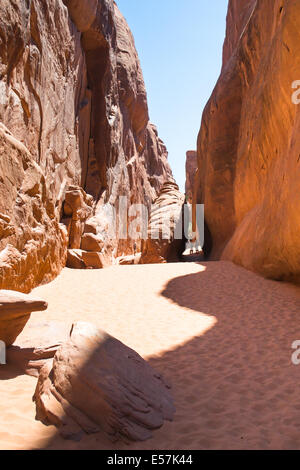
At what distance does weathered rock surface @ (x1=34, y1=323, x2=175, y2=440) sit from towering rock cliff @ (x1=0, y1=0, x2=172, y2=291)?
129 inches

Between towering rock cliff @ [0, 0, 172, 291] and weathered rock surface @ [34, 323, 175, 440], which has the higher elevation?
towering rock cliff @ [0, 0, 172, 291]

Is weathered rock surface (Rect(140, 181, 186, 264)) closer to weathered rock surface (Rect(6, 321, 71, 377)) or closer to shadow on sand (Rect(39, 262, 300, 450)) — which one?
shadow on sand (Rect(39, 262, 300, 450))

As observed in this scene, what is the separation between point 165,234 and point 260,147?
8.06 metres

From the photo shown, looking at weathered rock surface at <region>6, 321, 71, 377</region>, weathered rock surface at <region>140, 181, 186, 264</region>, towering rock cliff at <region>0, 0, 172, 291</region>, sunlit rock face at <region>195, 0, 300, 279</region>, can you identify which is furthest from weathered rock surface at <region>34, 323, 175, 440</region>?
weathered rock surface at <region>140, 181, 186, 264</region>

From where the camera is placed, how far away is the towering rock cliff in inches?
250

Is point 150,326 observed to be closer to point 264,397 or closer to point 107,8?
point 264,397

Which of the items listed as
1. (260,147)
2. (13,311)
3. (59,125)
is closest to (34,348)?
(13,311)

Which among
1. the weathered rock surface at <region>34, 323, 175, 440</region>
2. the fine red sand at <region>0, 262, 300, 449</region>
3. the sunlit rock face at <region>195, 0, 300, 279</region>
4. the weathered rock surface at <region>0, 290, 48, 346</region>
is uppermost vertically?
the sunlit rock face at <region>195, 0, 300, 279</region>

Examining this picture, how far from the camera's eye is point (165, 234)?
55.1 ft

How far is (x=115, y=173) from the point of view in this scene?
18.4m

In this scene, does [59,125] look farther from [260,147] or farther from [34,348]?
[34,348]

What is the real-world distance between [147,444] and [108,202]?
1556cm

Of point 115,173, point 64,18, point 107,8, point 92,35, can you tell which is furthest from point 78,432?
point 107,8

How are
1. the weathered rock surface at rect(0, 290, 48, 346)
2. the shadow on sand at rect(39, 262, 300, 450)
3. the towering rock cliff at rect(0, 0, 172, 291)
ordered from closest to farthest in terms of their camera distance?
the shadow on sand at rect(39, 262, 300, 450) → the weathered rock surface at rect(0, 290, 48, 346) → the towering rock cliff at rect(0, 0, 172, 291)
